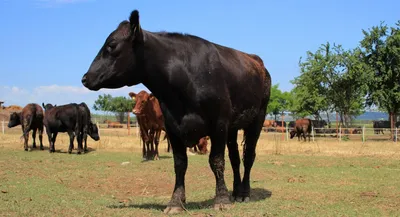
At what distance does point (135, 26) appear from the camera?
6.46 metres

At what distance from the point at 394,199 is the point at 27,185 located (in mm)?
7441

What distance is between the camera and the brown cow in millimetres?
16547

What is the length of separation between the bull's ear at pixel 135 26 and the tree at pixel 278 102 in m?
81.6

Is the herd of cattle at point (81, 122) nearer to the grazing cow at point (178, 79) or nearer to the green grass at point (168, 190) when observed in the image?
the green grass at point (168, 190)

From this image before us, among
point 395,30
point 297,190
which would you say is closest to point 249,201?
point 297,190

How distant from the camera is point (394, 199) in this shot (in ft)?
26.5

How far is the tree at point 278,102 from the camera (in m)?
87.6

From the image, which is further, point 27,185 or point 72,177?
point 72,177

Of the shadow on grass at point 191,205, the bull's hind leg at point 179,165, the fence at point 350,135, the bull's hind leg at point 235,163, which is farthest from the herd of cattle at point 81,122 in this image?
the fence at point 350,135

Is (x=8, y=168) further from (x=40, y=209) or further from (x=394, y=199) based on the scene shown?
(x=394, y=199)

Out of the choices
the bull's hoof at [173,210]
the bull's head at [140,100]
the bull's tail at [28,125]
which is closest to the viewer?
the bull's hoof at [173,210]

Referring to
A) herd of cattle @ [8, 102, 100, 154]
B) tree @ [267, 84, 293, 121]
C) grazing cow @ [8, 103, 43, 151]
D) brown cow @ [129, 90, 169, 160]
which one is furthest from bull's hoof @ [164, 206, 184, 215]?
tree @ [267, 84, 293, 121]

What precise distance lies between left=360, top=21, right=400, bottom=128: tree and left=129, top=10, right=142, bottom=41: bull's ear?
35.1m

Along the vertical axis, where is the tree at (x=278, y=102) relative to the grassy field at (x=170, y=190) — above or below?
above
